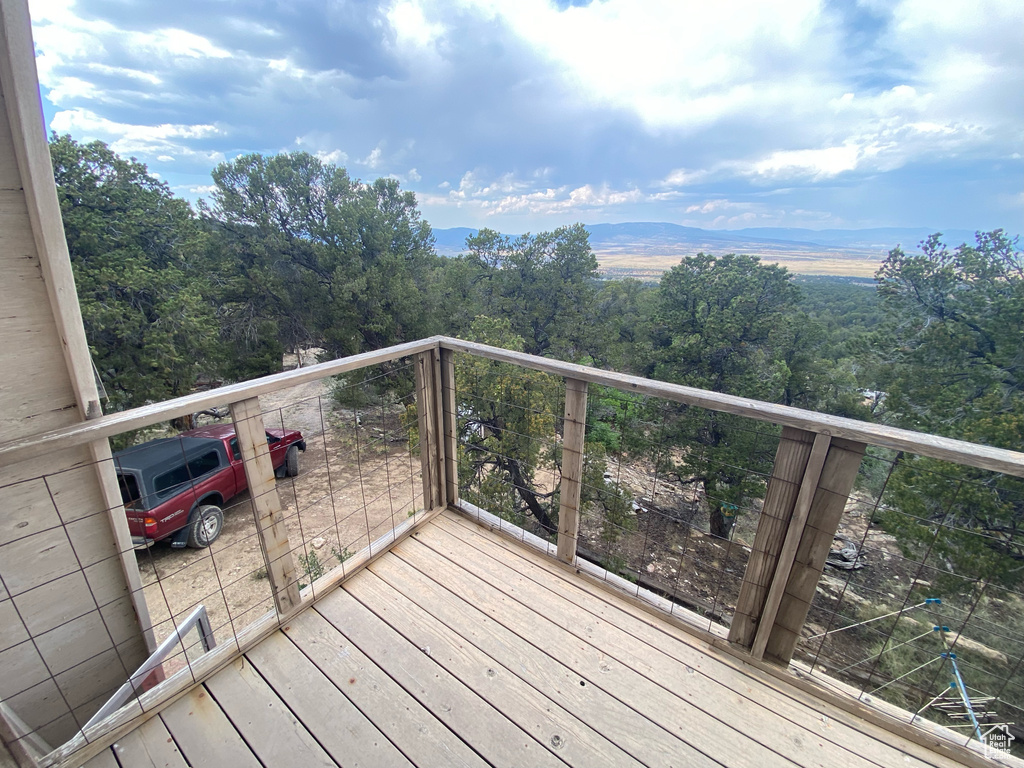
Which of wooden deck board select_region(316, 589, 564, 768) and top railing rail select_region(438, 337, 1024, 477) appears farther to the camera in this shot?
wooden deck board select_region(316, 589, 564, 768)

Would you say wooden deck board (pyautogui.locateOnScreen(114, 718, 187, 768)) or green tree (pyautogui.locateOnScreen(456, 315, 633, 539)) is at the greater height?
wooden deck board (pyautogui.locateOnScreen(114, 718, 187, 768))

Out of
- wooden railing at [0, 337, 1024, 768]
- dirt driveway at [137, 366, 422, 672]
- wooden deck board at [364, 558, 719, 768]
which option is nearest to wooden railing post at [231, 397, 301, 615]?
wooden railing at [0, 337, 1024, 768]

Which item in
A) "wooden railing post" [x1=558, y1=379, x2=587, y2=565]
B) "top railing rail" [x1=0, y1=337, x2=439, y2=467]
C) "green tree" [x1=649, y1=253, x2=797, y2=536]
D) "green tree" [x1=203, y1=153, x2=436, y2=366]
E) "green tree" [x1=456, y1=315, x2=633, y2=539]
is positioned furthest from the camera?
"green tree" [x1=203, y1=153, x2=436, y2=366]

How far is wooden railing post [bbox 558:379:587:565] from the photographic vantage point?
166 centimetres

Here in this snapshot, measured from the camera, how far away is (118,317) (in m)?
7.29

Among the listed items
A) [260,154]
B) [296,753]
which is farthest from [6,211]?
[260,154]

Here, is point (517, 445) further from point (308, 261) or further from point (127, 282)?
point (308, 261)

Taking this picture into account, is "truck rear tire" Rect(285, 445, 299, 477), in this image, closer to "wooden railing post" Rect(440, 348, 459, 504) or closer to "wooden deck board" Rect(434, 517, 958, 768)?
"wooden railing post" Rect(440, 348, 459, 504)

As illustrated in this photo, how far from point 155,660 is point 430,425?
4.32 feet

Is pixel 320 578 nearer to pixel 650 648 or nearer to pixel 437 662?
pixel 437 662

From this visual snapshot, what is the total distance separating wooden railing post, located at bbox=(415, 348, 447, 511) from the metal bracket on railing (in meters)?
1.04

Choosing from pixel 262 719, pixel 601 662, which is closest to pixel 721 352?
pixel 601 662

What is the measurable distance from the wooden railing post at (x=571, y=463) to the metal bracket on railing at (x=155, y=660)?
56.9 inches

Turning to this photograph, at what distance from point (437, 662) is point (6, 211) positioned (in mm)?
1891
